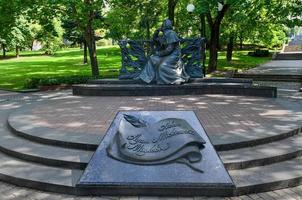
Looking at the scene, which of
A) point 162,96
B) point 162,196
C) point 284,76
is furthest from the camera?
point 284,76

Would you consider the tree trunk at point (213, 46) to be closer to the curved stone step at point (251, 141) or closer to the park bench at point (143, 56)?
the park bench at point (143, 56)

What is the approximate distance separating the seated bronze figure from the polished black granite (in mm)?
7020

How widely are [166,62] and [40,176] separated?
7.45 metres

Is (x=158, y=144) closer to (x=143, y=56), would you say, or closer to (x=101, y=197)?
(x=101, y=197)

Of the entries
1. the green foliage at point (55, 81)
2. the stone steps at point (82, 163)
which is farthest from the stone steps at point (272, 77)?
the stone steps at point (82, 163)

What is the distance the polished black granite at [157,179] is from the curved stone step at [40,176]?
0.40 meters

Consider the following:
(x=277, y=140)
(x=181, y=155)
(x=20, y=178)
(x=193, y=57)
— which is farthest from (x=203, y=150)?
(x=193, y=57)

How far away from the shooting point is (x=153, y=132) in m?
6.25

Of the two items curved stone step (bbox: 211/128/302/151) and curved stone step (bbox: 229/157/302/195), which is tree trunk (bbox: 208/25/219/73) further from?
curved stone step (bbox: 229/157/302/195)

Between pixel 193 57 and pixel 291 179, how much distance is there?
318 inches

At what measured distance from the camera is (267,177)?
5.67m

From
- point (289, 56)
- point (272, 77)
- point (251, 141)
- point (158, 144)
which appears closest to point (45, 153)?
point (158, 144)

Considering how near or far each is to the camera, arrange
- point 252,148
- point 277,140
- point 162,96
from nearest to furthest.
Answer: point 252,148 < point 277,140 < point 162,96

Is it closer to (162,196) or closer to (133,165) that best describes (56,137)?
(133,165)
